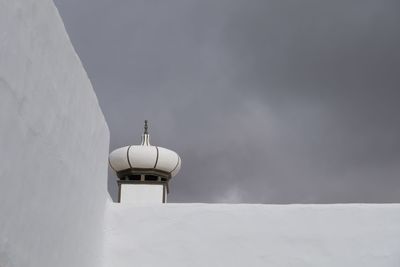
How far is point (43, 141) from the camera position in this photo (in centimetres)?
376

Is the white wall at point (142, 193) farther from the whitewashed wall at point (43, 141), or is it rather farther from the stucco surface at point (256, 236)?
the whitewashed wall at point (43, 141)

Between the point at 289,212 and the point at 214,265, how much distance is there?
918 millimetres

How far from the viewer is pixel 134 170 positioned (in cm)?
1055

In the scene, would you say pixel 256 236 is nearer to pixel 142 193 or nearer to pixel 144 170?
pixel 142 193

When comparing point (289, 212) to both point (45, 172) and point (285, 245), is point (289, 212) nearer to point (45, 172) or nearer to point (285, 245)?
point (285, 245)

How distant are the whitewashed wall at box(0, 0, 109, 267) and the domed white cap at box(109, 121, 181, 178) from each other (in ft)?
16.9

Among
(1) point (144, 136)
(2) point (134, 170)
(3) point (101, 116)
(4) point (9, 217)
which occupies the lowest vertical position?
(4) point (9, 217)

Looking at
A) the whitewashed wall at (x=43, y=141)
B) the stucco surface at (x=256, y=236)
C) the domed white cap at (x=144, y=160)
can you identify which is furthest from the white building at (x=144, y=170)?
the whitewashed wall at (x=43, y=141)

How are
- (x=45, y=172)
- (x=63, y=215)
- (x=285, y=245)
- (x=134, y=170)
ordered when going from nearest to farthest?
(x=45, y=172), (x=63, y=215), (x=285, y=245), (x=134, y=170)

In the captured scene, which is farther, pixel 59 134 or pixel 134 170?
pixel 134 170

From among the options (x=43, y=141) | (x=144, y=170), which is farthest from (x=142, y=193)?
(x=43, y=141)

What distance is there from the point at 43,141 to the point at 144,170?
22.5 ft

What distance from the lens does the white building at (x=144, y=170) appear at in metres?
10.2

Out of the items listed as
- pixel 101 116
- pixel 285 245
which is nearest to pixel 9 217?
pixel 101 116
